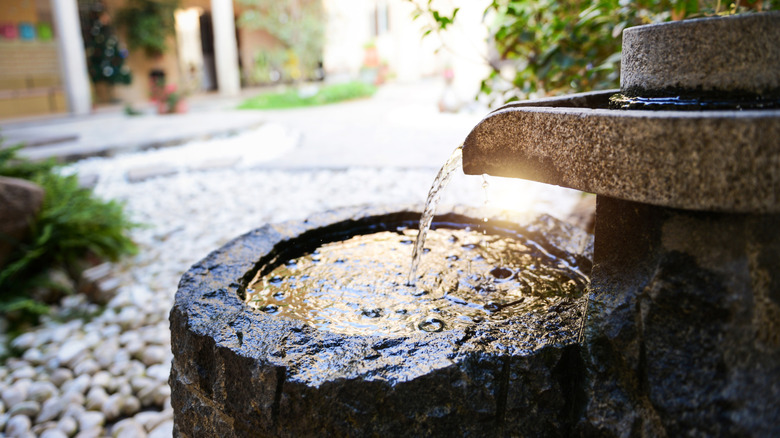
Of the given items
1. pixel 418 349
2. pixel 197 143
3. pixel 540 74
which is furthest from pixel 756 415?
pixel 197 143

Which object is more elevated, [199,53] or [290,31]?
[290,31]

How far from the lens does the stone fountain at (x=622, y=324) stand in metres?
0.96

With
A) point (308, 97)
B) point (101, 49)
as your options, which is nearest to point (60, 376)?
point (308, 97)

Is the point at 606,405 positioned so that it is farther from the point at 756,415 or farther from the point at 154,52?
the point at 154,52

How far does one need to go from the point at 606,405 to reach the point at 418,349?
0.42 meters

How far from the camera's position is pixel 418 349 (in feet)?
4.01

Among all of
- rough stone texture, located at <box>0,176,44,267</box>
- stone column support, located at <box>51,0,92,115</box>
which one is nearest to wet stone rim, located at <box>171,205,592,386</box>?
rough stone texture, located at <box>0,176,44,267</box>

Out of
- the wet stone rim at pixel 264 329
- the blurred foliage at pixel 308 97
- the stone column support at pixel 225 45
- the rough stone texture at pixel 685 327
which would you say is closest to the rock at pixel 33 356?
the wet stone rim at pixel 264 329

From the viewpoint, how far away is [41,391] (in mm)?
2186

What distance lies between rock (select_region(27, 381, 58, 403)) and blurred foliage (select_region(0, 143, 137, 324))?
549 mm

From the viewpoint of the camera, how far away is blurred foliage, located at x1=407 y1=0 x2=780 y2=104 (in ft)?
7.29

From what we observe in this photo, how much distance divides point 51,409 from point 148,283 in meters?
1.16

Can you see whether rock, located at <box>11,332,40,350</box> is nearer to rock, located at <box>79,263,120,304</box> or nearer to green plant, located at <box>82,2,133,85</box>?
rock, located at <box>79,263,120,304</box>

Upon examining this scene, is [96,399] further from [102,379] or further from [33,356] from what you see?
[33,356]
